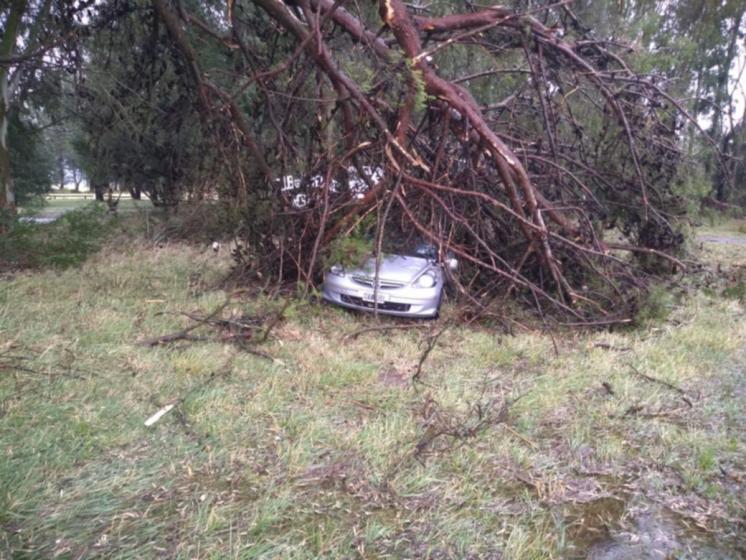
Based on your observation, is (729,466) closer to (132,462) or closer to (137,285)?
(132,462)

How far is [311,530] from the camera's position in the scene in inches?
113

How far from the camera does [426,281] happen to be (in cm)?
718

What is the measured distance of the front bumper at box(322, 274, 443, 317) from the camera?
23.1 ft

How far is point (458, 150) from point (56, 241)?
6.54 meters

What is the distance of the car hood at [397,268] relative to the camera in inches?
281

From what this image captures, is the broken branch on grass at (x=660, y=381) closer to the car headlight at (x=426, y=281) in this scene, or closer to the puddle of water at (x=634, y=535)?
the puddle of water at (x=634, y=535)

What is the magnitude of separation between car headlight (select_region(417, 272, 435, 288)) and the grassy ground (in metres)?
1.12

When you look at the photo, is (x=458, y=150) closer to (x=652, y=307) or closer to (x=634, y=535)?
(x=652, y=307)

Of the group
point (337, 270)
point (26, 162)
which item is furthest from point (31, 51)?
point (26, 162)

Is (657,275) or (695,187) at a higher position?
(695,187)

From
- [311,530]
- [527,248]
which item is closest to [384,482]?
[311,530]

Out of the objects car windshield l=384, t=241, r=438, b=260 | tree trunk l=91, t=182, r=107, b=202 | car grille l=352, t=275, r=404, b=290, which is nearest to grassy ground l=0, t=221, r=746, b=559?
car grille l=352, t=275, r=404, b=290

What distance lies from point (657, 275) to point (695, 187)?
1.42 m

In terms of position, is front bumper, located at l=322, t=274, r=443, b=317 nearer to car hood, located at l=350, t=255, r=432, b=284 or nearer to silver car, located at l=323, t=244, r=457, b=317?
silver car, located at l=323, t=244, r=457, b=317
